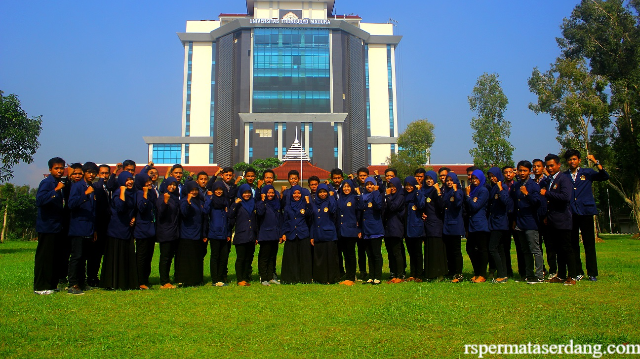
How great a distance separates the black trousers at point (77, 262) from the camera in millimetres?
8070

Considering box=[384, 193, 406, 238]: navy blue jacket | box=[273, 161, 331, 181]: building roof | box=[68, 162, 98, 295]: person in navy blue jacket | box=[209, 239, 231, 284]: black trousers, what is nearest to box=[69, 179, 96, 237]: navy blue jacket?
box=[68, 162, 98, 295]: person in navy blue jacket

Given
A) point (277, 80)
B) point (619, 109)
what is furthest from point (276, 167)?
point (619, 109)

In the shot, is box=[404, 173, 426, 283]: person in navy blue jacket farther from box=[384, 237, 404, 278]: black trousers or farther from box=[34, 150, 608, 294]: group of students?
box=[384, 237, 404, 278]: black trousers

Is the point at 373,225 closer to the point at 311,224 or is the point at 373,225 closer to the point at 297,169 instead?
the point at 311,224

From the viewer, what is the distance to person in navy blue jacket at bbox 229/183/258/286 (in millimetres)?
9242

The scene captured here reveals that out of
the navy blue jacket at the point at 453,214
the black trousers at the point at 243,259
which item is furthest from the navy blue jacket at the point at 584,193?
the black trousers at the point at 243,259

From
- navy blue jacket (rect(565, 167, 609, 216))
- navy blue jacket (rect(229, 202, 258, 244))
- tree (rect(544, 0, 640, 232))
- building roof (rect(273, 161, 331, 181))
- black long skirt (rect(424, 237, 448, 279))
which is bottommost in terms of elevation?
black long skirt (rect(424, 237, 448, 279))

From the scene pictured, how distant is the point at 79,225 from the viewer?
827cm

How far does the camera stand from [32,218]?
41188 millimetres

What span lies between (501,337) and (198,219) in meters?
5.82

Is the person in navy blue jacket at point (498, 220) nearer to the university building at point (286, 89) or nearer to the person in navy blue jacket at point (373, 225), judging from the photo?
the person in navy blue jacket at point (373, 225)

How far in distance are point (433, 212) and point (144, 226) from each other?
196 inches

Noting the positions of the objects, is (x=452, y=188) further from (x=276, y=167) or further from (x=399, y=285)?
(x=276, y=167)

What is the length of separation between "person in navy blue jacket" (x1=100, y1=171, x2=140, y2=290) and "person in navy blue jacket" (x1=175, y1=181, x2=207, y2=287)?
76 cm
